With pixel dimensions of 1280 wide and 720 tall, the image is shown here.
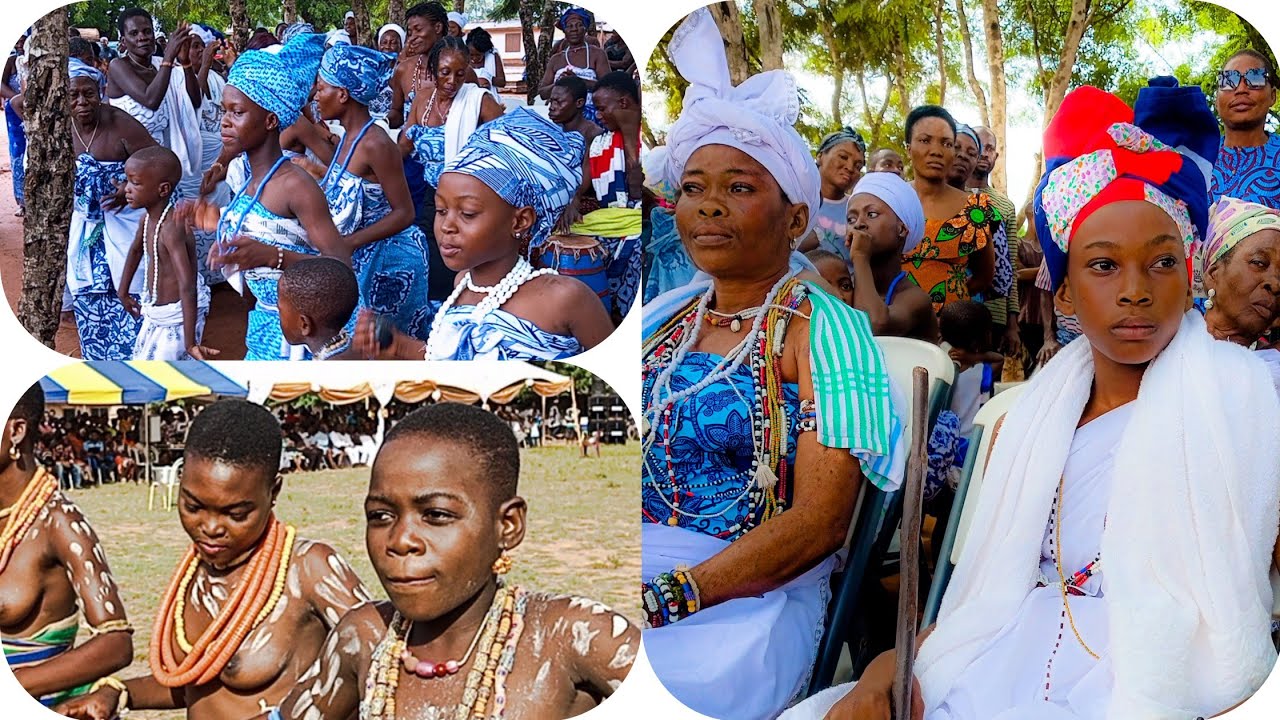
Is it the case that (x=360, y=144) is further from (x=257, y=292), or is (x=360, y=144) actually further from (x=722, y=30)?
(x=722, y=30)

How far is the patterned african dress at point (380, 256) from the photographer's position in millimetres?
3781

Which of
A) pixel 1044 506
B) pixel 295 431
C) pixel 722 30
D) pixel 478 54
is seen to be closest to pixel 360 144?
pixel 478 54

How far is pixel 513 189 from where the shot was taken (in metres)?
3.69

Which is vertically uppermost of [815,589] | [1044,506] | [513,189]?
[513,189]

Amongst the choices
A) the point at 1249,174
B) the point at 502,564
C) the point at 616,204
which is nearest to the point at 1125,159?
the point at 1249,174

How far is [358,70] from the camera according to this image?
3775mm

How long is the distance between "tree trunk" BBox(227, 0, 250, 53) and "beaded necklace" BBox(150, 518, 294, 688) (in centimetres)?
142

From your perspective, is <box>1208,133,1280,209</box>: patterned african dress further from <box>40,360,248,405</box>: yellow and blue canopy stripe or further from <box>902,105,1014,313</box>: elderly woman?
<box>40,360,248,405</box>: yellow and blue canopy stripe

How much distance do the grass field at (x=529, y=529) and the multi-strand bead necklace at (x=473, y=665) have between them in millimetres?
103

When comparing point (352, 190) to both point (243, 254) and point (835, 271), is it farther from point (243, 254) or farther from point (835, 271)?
point (835, 271)

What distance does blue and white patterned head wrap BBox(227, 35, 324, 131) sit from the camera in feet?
12.3

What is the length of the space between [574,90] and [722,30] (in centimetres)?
47

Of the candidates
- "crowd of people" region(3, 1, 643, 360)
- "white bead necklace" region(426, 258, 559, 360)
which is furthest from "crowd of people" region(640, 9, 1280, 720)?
"white bead necklace" region(426, 258, 559, 360)

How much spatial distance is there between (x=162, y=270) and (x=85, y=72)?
0.61 meters
